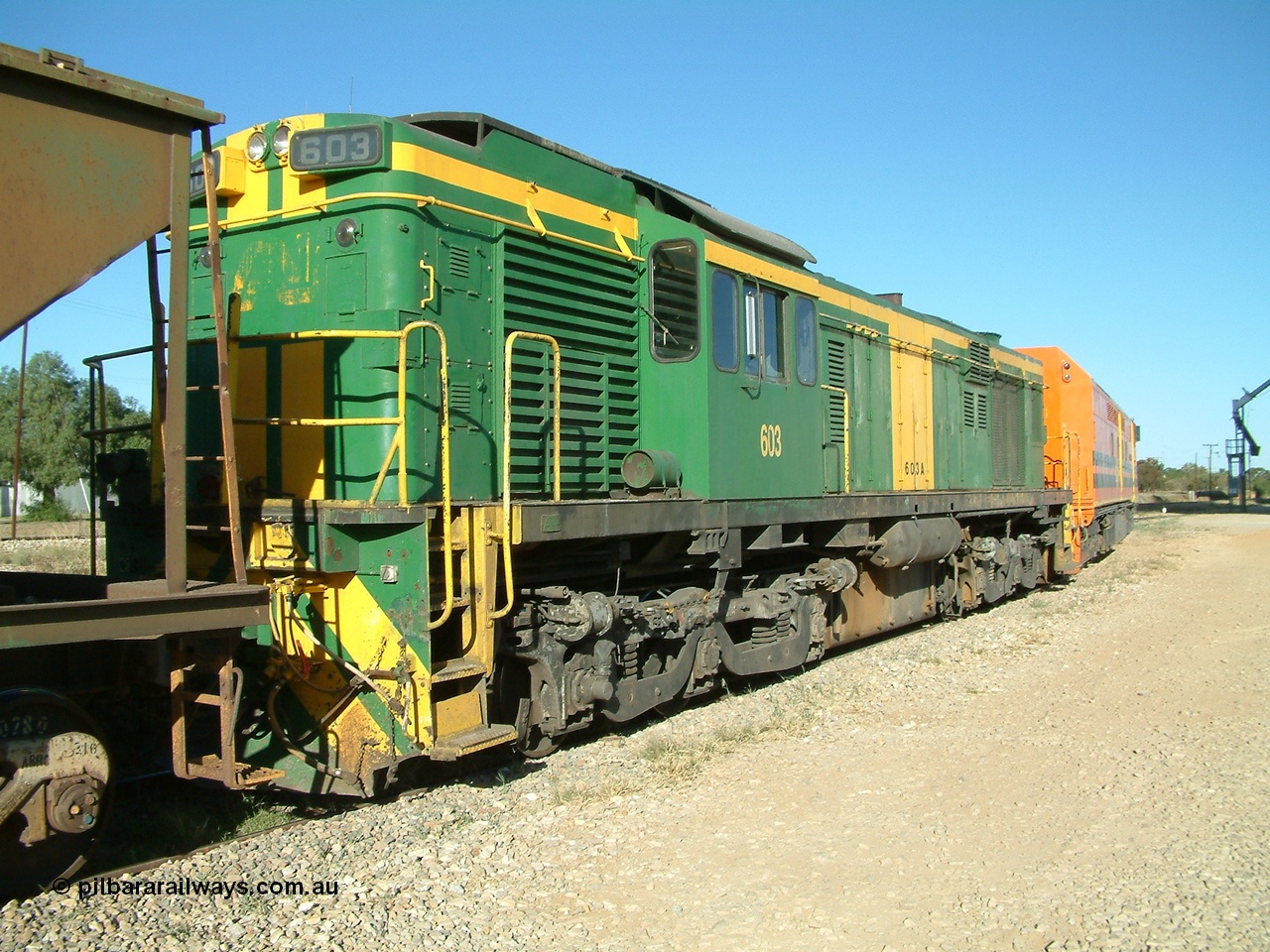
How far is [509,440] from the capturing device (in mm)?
5379

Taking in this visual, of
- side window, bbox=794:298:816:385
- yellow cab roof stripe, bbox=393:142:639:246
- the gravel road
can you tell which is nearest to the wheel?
the gravel road

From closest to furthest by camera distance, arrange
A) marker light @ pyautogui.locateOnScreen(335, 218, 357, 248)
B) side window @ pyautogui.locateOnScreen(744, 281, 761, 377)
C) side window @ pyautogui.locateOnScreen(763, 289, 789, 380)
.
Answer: marker light @ pyautogui.locateOnScreen(335, 218, 357, 248)
side window @ pyautogui.locateOnScreen(744, 281, 761, 377)
side window @ pyautogui.locateOnScreen(763, 289, 789, 380)

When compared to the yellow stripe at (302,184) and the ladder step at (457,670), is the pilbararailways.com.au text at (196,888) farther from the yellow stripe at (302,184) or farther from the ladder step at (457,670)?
the yellow stripe at (302,184)

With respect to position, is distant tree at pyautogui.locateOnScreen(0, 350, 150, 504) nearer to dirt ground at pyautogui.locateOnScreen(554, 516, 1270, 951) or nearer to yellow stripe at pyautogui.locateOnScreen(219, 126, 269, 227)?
yellow stripe at pyautogui.locateOnScreen(219, 126, 269, 227)

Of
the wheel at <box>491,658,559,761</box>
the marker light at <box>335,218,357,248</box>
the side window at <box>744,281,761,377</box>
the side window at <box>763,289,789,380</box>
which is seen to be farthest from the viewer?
the side window at <box>763,289,789,380</box>

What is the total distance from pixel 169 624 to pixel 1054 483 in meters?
15.9

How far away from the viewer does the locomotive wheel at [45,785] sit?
381 centimetres

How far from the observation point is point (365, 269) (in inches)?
212

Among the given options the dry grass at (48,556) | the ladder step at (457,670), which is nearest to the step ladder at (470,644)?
the ladder step at (457,670)

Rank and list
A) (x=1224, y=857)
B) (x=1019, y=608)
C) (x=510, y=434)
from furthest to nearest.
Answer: (x=1019, y=608)
(x=510, y=434)
(x=1224, y=857)

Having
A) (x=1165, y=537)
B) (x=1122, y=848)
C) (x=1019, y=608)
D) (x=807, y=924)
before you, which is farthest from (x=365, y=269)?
(x=1165, y=537)

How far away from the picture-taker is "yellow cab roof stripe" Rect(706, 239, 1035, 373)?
738cm

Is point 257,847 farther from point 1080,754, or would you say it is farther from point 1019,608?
point 1019,608

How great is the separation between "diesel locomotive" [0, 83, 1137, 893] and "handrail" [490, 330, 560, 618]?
0.02m
